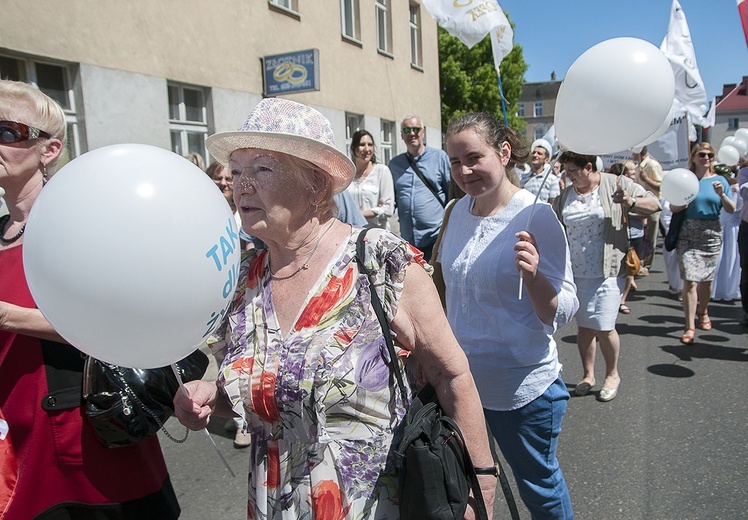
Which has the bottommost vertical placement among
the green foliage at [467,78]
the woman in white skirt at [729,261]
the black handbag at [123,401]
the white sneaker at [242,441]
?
the white sneaker at [242,441]

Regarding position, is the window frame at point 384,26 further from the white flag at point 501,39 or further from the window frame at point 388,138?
the white flag at point 501,39

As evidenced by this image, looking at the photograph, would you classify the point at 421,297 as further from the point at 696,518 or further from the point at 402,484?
the point at 696,518

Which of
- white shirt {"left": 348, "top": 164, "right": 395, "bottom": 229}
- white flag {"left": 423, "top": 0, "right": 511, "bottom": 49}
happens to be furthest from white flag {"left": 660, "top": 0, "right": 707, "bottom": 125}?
white shirt {"left": 348, "top": 164, "right": 395, "bottom": 229}

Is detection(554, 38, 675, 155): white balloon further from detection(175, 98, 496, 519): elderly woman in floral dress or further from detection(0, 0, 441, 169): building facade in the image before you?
detection(0, 0, 441, 169): building facade

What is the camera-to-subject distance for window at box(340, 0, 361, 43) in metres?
13.0

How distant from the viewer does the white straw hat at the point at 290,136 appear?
5.45ft

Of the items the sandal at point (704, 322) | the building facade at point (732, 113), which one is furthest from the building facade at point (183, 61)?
the building facade at point (732, 113)

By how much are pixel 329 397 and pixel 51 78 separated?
22.4 ft

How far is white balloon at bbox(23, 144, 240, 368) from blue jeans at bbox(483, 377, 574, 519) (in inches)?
Result: 55.7

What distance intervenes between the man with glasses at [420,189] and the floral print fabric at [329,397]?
3.99 metres

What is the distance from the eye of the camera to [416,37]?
1695cm

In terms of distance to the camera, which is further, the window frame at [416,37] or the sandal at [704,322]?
the window frame at [416,37]

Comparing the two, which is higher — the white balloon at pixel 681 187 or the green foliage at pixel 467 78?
the green foliage at pixel 467 78

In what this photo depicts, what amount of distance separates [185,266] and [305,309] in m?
0.46
